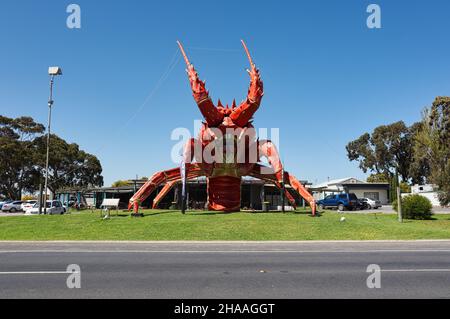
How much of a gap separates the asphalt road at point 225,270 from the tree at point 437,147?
1166cm

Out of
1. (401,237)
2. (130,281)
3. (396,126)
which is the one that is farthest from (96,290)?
(396,126)

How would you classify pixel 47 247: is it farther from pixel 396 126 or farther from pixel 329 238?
pixel 396 126

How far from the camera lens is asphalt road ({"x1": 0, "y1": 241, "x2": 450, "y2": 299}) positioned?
589 cm

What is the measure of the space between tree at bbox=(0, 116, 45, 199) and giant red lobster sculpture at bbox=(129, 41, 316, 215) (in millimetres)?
37168

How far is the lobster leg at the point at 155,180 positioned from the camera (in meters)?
19.6

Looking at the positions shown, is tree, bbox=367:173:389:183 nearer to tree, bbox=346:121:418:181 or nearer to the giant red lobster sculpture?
tree, bbox=346:121:418:181

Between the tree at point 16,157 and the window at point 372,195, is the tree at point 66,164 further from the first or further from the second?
the window at point 372,195

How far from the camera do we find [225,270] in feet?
25.5

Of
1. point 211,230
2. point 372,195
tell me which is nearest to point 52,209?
point 211,230

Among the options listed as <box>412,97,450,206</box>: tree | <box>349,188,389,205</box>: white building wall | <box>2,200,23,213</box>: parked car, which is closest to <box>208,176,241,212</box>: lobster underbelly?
<box>412,97,450,206</box>: tree

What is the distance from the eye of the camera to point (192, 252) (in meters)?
10.8

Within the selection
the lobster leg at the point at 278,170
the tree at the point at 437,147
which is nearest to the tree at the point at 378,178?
the tree at the point at 437,147
